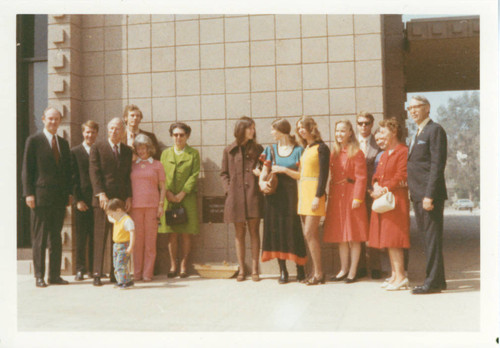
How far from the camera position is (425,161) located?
17.2 feet

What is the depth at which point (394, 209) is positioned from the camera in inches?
213

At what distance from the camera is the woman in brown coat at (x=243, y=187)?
6078 mm

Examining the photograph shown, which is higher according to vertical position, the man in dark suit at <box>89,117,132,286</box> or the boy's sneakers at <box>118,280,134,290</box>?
the man in dark suit at <box>89,117,132,286</box>

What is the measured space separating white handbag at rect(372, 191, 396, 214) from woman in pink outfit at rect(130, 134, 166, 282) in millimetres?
2499

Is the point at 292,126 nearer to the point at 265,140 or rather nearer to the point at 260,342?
the point at 265,140

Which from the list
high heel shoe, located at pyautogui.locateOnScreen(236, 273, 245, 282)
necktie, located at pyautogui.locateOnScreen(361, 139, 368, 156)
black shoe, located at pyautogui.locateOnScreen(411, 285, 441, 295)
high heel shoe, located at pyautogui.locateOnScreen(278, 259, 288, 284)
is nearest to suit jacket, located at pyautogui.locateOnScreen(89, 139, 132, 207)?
high heel shoe, located at pyautogui.locateOnScreen(236, 273, 245, 282)

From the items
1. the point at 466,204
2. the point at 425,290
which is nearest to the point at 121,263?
the point at 425,290

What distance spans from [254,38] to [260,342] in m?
3.94

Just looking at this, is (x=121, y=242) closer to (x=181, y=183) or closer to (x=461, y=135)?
(x=181, y=183)

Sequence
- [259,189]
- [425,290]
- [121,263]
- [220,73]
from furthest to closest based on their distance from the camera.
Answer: [220,73]
[259,189]
[121,263]
[425,290]

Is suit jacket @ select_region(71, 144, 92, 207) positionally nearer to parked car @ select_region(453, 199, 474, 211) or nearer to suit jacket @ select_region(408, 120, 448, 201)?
suit jacket @ select_region(408, 120, 448, 201)

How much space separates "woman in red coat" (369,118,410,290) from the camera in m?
5.37

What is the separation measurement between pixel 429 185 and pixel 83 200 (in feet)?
12.6

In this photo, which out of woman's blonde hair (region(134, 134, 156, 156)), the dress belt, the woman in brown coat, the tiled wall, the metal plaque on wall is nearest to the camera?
the dress belt
